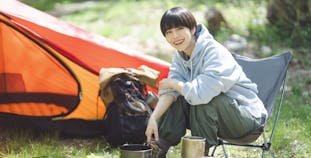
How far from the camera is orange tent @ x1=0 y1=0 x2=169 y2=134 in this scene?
3740 mm

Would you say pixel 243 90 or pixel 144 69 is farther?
pixel 144 69

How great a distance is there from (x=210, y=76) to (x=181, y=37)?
253mm

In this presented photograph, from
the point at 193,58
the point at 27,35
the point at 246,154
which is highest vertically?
the point at 27,35

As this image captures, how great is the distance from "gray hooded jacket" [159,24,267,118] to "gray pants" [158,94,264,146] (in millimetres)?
49

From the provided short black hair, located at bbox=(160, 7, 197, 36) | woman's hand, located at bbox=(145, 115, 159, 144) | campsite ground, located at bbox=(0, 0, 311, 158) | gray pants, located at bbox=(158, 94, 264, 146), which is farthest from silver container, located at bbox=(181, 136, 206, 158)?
campsite ground, located at bbox=(0, 0, 311, 158)

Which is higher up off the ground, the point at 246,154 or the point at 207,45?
the point at 207,45

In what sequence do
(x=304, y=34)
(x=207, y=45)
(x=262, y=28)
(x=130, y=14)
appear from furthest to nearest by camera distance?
(x=130, y=14), (x=262, y=28), (x=304, y=34), (x=207, y=45)

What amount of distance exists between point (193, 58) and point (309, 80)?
2.49 meters

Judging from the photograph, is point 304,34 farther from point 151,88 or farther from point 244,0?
point 151,88

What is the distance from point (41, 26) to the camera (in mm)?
3639

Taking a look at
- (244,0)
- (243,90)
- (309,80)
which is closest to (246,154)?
(243,90)

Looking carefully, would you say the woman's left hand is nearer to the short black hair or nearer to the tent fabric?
the short black hair

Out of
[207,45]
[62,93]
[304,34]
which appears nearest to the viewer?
[207,45]

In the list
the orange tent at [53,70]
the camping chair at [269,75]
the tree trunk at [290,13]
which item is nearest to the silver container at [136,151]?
the camping chair at [269,75]
